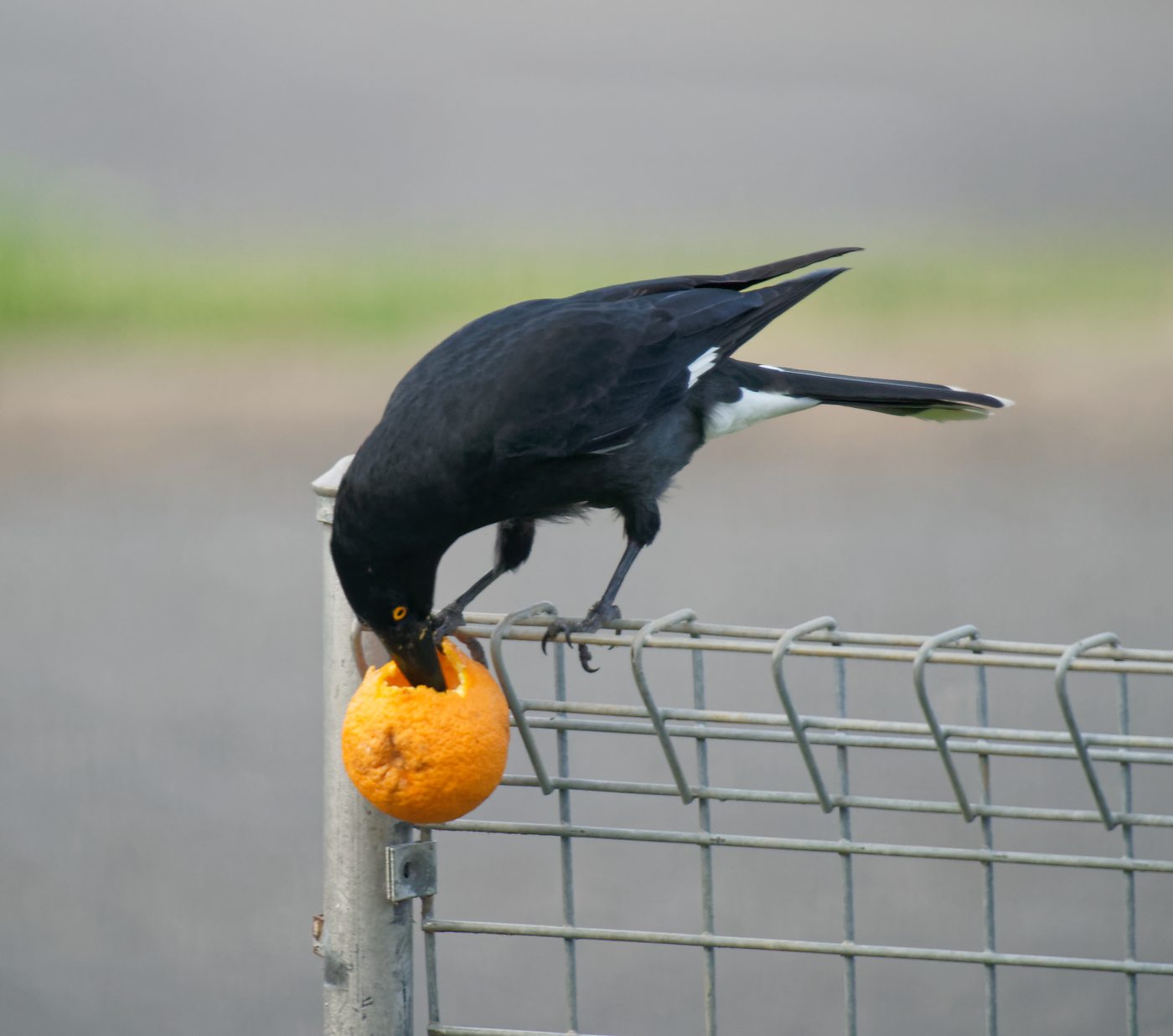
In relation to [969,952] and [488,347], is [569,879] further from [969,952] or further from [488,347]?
[488,347]

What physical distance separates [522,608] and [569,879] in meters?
0.13

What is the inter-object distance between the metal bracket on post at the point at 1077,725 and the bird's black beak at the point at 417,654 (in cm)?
29

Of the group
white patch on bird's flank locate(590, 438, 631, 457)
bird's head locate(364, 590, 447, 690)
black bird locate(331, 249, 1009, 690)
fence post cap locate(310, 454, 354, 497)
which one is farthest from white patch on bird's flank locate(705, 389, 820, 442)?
bird's head locate(364, 590, 447, 690)

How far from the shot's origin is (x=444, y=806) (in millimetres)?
587

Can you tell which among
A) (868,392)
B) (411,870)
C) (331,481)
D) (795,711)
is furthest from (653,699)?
(868,392)

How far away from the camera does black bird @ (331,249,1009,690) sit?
0.74 m

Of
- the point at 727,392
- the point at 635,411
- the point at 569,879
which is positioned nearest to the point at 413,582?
the point at 569,879

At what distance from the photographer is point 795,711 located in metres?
0.54

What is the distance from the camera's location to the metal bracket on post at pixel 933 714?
1.69 feet

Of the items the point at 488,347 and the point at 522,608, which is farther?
the point at 488,347

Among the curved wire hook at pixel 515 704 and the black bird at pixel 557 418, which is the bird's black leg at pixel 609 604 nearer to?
the black bird at pixel 557 418

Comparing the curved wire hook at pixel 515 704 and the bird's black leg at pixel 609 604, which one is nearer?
the curved wire hook at pixel 515 704

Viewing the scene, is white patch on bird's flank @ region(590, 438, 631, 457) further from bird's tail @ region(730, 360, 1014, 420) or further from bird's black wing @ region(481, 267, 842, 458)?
bird's tail @ region(730, 360, 1014, 420)

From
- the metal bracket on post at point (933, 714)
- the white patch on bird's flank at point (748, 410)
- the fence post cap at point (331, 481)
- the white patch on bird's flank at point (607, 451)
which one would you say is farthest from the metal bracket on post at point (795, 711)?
the white patch on bird's flank at point (748, 410)
